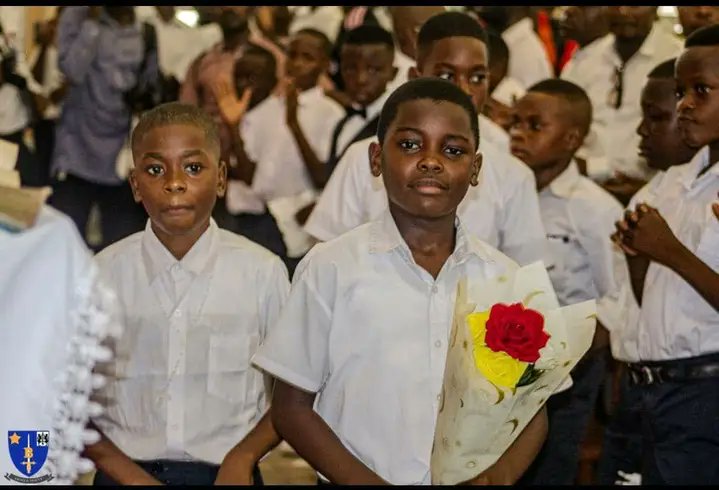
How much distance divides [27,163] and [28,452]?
418 cm

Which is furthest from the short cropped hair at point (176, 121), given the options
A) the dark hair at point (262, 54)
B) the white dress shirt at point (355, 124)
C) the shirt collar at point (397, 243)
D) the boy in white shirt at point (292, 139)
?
the dark hair at point (262, 54)

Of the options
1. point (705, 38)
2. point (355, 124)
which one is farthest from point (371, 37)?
point (705, 38)

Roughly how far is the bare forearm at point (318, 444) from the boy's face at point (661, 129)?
6.52ft

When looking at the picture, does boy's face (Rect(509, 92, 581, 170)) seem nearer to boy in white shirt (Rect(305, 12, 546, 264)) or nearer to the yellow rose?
boy in white shirt (Rect(305, 12, 546, 264))

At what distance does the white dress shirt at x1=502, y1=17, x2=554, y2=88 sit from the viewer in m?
6.34

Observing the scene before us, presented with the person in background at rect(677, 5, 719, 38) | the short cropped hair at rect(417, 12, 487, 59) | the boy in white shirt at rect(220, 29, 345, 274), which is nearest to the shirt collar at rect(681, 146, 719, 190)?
the short cropped hair at rect(417, 12, 487, 59)

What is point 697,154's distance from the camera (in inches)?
143

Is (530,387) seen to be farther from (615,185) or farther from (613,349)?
(615,185)

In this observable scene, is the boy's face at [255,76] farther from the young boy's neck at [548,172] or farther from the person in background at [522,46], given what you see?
the young boy's neck at [548,172]

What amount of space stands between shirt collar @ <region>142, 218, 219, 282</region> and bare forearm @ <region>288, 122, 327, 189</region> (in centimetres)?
236

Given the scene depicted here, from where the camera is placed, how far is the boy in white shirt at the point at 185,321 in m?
2.96

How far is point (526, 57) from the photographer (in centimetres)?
643

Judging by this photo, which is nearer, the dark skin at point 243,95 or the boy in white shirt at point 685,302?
the boy in white shirt at point 685,302

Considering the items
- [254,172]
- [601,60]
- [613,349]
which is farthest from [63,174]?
[613,349]
